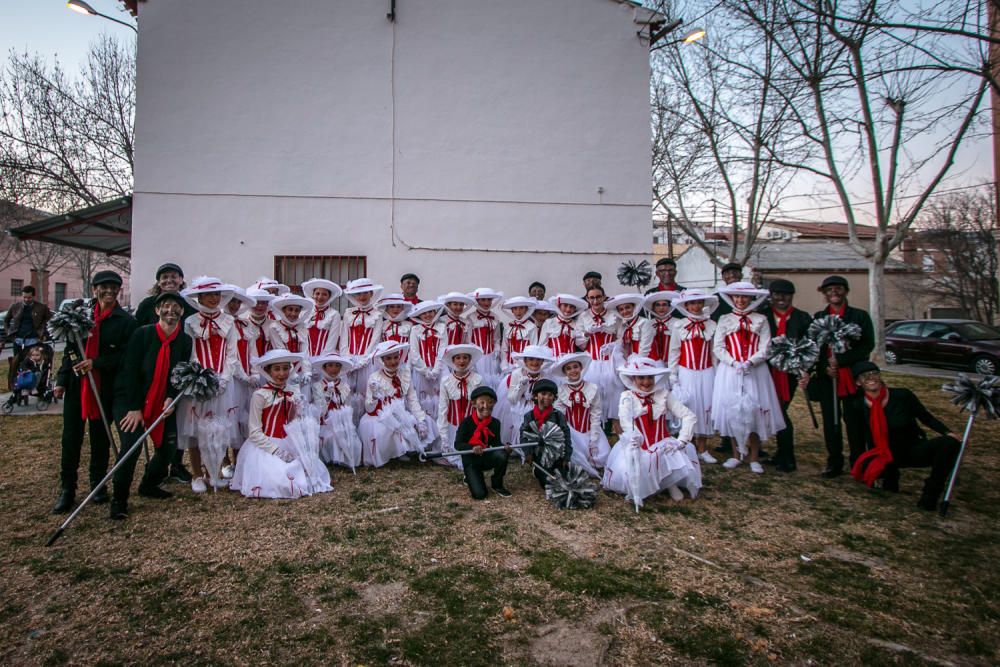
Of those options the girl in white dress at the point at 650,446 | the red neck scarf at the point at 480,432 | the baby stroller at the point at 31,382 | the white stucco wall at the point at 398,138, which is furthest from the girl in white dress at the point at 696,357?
the baby stroller at the point at 31,382

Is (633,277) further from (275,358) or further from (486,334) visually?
(275,358)

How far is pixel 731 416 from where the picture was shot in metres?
6.09

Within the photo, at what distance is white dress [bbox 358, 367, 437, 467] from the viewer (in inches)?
252

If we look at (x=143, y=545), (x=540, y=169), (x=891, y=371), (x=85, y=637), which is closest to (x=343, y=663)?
(x=85, y=637)

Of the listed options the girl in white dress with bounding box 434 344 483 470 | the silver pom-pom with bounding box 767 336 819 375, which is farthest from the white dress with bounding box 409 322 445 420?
the silver pom-pom with bounding box 767 336 819 375

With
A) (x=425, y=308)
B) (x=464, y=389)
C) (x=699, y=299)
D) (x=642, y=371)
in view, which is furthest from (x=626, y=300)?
(x=425, y=308)

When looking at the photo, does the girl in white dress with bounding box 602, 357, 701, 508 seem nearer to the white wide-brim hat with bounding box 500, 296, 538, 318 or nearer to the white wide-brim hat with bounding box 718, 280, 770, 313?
the white wide-brim hat with bounding box 718, 280, 770, 313

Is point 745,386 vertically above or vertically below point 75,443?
above

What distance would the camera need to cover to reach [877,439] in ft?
18.1

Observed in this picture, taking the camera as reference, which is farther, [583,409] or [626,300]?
[626,300]

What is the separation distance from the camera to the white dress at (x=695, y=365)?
6.36m

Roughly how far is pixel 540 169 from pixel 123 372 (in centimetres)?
829

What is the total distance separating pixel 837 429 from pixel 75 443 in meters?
7.25

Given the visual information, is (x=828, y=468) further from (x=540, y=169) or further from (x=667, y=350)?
(x=540, y=169)
